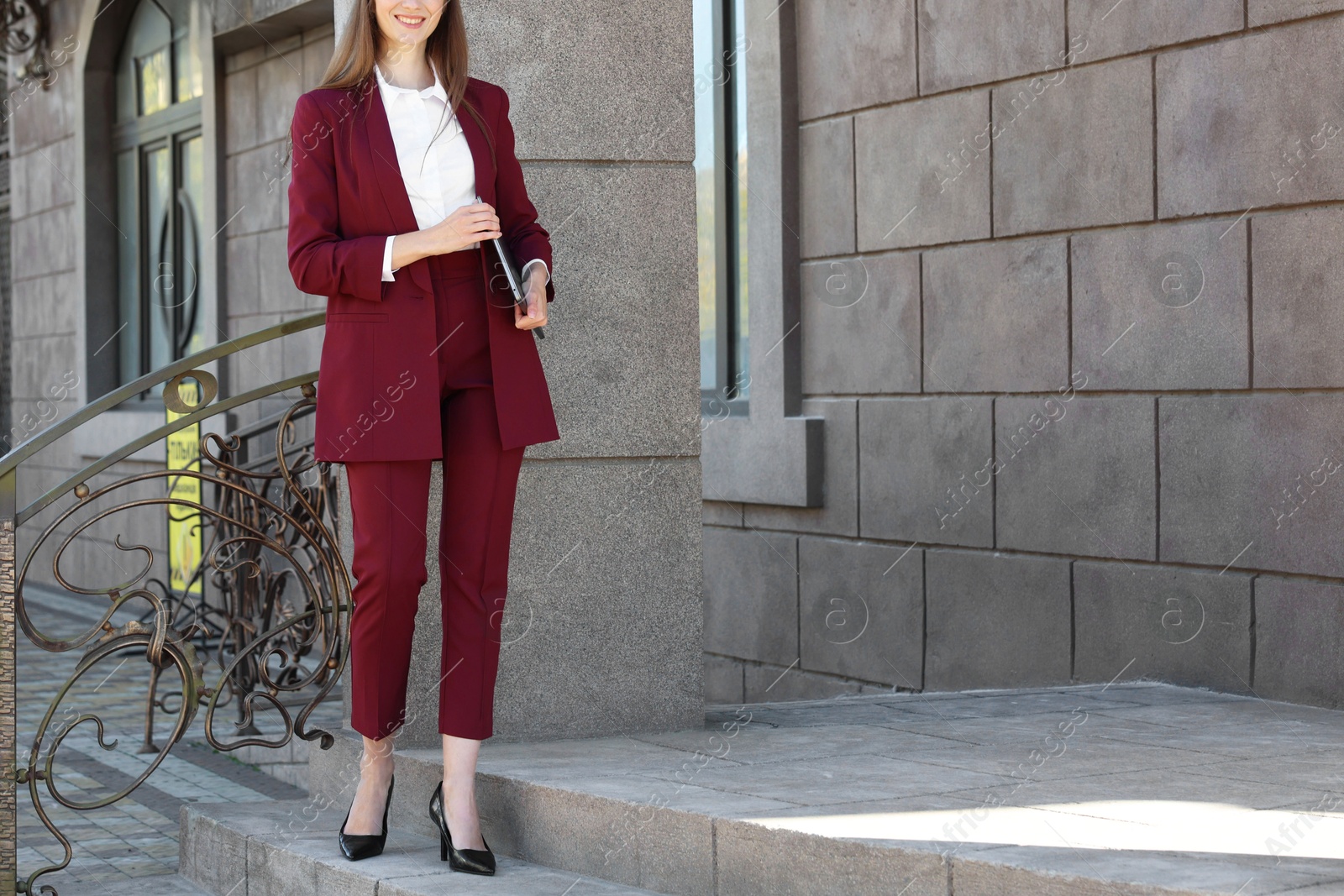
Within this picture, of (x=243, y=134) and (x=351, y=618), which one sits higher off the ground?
(x=243, y=134)

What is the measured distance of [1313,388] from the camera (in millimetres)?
5309

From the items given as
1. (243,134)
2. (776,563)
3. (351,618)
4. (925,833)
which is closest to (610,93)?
(351,618)

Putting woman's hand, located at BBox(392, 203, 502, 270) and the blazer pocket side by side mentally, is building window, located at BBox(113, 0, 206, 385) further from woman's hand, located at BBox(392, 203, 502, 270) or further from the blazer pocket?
woman's hand, located at BBox(392, 203, 502, 270)

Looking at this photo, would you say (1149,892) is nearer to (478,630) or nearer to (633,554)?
(478,630)

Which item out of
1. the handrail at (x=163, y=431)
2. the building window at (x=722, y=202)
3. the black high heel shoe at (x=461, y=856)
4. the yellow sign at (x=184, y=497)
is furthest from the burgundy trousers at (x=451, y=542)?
the yellow sign at (x=184, y=497)

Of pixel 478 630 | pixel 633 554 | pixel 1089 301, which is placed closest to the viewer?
pixel 478 630

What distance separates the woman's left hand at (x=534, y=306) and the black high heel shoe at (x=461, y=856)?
3.62 feet

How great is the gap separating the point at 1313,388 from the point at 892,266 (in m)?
2.28

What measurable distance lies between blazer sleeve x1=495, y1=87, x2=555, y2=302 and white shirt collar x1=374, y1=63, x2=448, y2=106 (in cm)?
21

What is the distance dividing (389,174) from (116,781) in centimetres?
377

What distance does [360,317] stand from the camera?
3881 millimetres

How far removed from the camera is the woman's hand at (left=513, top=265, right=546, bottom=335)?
3.84 meters

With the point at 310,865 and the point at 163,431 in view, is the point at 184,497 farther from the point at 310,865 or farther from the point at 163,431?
the point at 310,865

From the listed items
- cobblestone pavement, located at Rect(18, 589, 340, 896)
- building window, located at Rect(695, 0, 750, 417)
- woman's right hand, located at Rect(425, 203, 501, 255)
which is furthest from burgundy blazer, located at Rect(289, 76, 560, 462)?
building window, located at Rect(695, 0, 750, 417)
